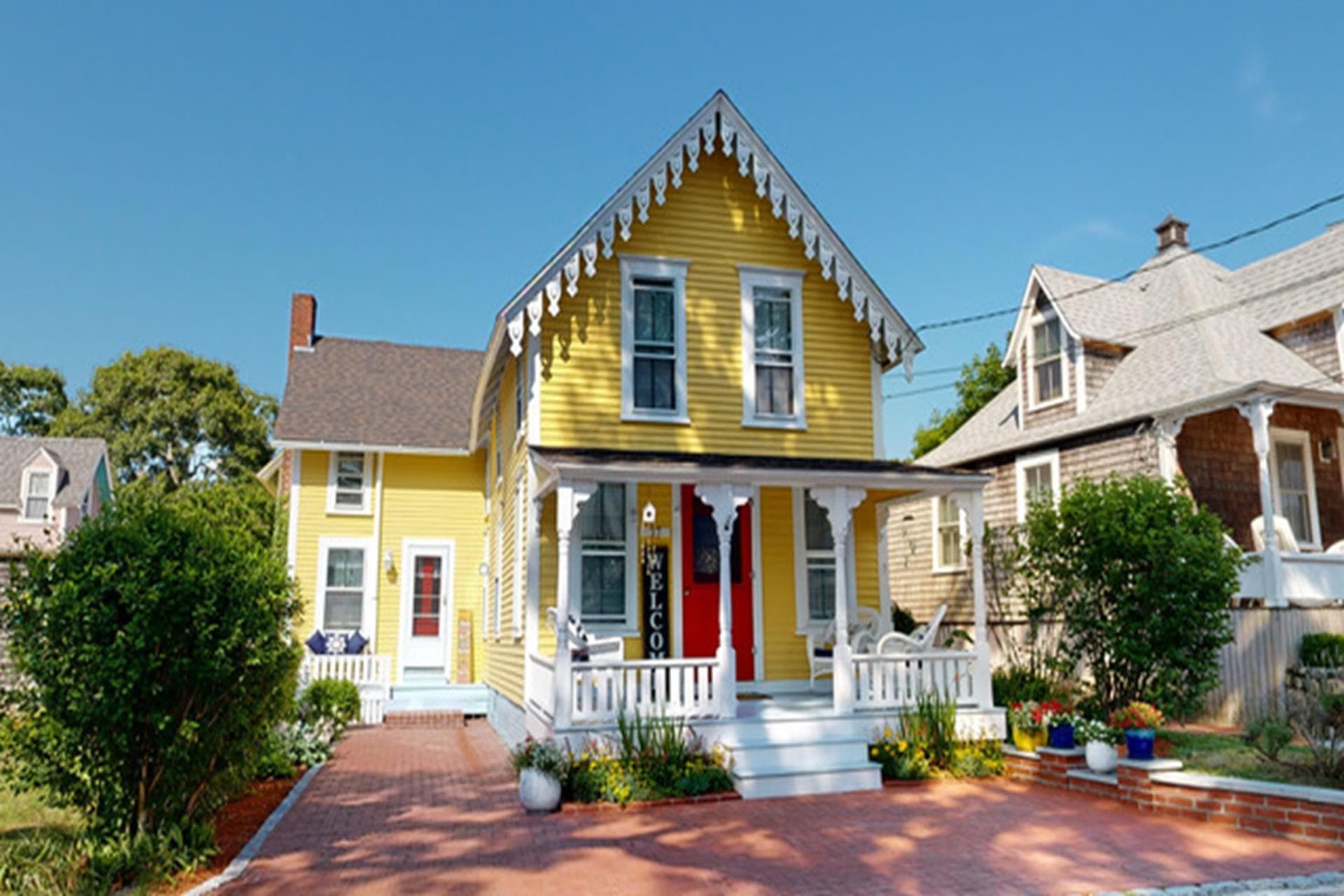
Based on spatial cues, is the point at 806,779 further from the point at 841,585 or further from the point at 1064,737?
the point at 1064,737

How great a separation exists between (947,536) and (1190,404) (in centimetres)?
638

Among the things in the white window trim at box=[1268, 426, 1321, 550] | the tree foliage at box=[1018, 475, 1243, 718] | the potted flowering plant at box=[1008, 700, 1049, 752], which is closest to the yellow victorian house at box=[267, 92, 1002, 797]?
the potted flowering plant at box=[1008, 700, 1049, 752]

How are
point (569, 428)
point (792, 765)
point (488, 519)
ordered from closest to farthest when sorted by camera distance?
point (792, 765)
point (569, 428)
point (488, 519)

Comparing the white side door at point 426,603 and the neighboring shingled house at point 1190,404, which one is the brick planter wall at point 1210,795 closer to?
Result: the neighboring shingled house at point 1190,404

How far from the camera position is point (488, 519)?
59.6 feet

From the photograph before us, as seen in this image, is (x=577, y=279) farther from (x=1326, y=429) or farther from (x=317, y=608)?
(x=1326, y=429)

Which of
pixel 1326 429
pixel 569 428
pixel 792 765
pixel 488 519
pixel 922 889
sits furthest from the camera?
pixel 488 519

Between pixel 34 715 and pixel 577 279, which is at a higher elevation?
pixel 577 279

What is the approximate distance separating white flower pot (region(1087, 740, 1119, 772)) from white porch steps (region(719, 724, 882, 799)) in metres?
2.17

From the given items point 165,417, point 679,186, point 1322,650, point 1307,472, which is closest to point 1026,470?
point 1307,472

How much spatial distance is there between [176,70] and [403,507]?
8.84 metres

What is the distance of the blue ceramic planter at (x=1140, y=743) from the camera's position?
891 centimetres

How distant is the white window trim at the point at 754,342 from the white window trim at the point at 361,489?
9.53 meters

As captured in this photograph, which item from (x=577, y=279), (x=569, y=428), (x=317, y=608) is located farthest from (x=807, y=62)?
(x=317, y=608)
